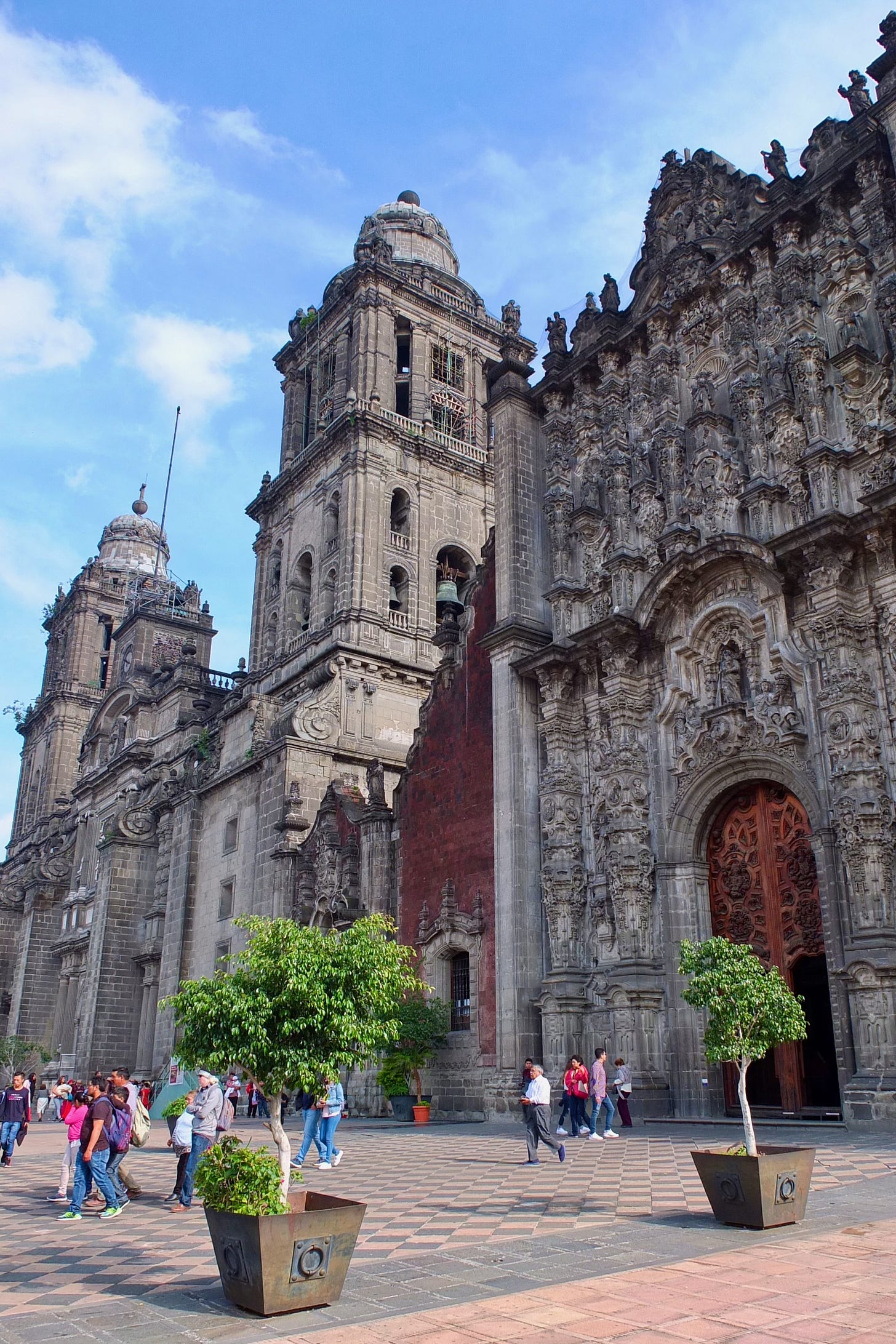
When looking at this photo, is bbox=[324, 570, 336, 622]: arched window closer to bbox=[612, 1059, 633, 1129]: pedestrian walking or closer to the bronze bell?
the bronze bell

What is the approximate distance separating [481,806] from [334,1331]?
19.2 meters

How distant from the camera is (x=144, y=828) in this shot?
49594 mm

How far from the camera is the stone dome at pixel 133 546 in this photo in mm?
83312

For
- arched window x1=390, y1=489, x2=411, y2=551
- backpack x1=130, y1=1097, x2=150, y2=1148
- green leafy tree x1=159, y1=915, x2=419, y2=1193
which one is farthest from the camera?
arched window x1=390, y1=489, x2=411, y2=551

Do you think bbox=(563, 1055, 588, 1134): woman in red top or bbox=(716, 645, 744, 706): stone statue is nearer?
bbox=(563, 1055, 588, 1134): woman in red top

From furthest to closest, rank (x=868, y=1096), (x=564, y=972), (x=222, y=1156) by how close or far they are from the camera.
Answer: (x=564, y=972) < (x=868, y=1096) < (x=222, y=1156)

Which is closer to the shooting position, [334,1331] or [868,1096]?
[334,1331]

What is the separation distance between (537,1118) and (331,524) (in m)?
34.0

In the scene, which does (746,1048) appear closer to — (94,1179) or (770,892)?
(94,1179)

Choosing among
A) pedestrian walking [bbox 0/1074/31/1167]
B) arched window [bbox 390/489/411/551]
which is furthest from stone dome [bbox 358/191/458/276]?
pedestrian walking [bbox 0/1074/31/1167]

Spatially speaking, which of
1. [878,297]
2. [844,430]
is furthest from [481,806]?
[878,297]

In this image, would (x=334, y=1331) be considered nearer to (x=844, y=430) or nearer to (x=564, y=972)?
(x=564, y=972)

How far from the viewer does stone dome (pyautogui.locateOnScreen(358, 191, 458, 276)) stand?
53625 millimetres

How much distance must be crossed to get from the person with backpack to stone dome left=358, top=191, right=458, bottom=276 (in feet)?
155
